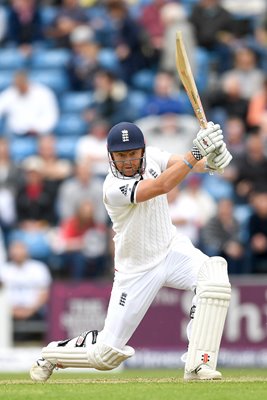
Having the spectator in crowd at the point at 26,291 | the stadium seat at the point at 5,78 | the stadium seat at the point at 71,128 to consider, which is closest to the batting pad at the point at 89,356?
the spectator in crowd at the point at 26,291

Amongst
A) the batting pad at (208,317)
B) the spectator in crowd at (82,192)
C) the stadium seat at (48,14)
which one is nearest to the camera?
the batting pad at (208,317)

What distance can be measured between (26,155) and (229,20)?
318 centimetres

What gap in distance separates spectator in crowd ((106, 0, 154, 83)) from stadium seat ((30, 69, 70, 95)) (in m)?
0.81

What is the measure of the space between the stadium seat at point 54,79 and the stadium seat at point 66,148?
84 centimetres

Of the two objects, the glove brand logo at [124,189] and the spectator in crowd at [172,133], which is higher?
the spectator in crowd at [172,133]

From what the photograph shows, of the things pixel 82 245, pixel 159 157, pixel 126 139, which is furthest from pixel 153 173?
pixel 82 245

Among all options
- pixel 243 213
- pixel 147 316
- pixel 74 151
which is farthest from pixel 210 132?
pixel 74 151

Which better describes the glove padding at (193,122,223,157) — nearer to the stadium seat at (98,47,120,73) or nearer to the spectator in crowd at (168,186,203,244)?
the spectator in crowd at (168,186,203,244)

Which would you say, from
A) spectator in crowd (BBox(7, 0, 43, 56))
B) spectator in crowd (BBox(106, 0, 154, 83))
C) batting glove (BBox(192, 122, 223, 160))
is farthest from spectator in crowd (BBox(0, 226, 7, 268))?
batting glove (BBox(192, 122, 223, 160))

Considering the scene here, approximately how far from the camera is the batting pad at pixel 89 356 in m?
8.03

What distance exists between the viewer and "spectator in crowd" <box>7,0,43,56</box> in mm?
16438

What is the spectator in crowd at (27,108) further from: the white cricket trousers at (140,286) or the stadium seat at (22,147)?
the white cricket trousers at (140,286)

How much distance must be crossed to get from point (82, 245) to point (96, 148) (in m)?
1.59

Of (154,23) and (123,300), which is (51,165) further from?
(123,300)
